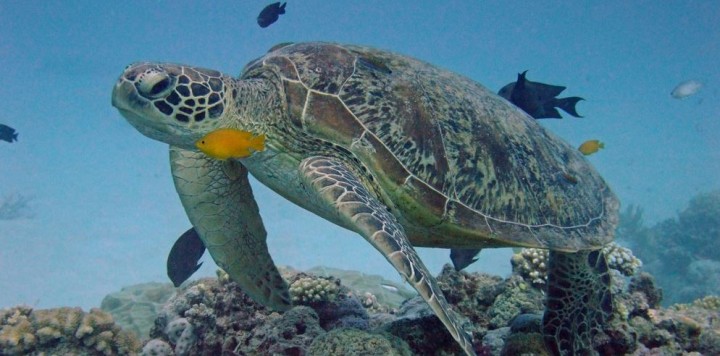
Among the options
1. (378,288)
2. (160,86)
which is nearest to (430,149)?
(160,86)

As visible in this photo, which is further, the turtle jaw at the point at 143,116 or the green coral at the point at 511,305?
the green coral at the point at 511,305

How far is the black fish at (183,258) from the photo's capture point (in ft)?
17.0

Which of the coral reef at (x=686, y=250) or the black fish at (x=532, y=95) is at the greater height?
the coral reef at (x=686, y=250)

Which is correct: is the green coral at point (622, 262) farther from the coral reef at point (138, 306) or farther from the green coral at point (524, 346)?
the coral reef at point (138, 306)

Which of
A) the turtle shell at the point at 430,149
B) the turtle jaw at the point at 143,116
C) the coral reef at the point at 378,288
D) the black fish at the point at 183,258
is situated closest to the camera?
the turtle jaw at the point at 143,116

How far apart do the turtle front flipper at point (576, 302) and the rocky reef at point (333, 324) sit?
134 millimetres

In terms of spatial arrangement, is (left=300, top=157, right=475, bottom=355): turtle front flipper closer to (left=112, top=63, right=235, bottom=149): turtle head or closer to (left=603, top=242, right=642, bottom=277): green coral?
(left=112, top=63, right=235, bottom=149): turtle head

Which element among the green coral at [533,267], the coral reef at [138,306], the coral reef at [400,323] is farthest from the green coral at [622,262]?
the coral reef at [138,306]

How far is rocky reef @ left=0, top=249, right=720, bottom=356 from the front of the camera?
129 inches

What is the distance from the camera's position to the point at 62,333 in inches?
178

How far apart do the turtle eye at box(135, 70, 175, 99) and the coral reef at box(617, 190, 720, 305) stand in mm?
19293

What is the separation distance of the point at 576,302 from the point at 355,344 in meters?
2.20

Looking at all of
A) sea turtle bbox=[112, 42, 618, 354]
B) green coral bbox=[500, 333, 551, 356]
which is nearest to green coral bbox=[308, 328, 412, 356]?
sea turtle bbox=[112, 42, 618, 354]

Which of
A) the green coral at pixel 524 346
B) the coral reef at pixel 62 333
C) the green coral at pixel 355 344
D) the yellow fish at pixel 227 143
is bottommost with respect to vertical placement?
the coral reef at pixel 62 333
